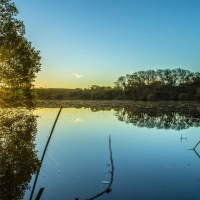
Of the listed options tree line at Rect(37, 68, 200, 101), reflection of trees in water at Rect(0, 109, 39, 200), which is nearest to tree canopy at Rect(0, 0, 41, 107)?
reflection of trees in water at Rect(0, 109, 39, 200)

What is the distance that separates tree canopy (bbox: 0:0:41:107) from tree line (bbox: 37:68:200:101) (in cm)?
5787

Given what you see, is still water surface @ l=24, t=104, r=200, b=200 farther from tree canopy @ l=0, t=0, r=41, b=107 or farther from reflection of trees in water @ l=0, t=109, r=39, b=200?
tree canopy @ l=0, t=0, r=41, b=107

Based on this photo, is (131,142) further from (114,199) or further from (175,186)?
(114,199)

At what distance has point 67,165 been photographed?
26.9 feet

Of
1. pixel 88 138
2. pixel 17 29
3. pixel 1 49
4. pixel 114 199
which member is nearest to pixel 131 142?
pixel 88 138

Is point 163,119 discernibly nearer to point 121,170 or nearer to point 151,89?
point 121,170

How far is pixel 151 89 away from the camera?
7994cm

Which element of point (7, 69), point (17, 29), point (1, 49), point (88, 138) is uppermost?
point (17, 29)

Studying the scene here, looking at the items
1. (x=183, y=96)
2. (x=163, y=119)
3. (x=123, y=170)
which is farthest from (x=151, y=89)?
(x=123, y=170)

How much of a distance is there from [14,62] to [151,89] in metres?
66.5

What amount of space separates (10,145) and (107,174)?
592 cm

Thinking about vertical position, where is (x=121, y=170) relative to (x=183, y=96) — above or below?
→ below

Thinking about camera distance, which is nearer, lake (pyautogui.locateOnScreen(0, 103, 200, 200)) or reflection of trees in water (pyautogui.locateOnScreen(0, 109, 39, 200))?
lake (pyautogui.locateOnScreen(0, 103, 200, 200))

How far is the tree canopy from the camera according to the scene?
17750mm
